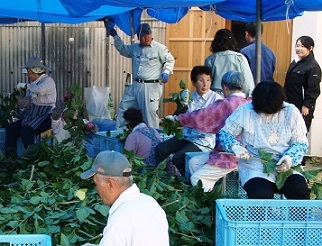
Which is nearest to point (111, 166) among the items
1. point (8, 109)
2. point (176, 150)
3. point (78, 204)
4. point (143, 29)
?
point (78, 204)

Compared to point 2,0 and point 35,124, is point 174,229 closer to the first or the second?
point 35,124

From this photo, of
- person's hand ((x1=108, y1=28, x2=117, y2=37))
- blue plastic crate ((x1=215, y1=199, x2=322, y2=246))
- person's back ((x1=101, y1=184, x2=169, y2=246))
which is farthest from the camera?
person's hand ((x1=108, y1=28, x2=117, y2=37))

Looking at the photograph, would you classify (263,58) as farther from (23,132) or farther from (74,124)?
(23,132)

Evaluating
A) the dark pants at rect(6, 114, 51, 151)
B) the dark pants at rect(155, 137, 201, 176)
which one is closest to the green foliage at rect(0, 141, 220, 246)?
the dark pants at rect(155, 137, 201, 176)

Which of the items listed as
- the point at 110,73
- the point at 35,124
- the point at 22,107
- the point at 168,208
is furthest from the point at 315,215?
the point at 110,73

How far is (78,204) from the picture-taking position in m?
4.01

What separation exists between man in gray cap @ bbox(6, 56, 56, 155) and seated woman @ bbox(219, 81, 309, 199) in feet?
10.6

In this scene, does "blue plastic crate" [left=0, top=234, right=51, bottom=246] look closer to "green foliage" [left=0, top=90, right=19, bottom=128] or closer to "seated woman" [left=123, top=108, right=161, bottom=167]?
"seated woman" [left=123, top=108, right=161, bottom=167]

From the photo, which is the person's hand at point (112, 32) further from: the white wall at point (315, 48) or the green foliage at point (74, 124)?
the white wall at point (315, 48)

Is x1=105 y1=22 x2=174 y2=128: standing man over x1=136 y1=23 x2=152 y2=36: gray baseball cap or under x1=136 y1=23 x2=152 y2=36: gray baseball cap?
under

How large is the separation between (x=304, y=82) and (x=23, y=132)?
324cm

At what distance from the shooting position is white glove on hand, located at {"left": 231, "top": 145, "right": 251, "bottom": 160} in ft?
13.1

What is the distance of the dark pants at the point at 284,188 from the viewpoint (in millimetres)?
3918

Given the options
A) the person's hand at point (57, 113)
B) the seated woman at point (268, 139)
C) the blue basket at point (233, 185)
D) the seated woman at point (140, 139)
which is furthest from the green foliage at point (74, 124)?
the seated woman at point (268, 139)
